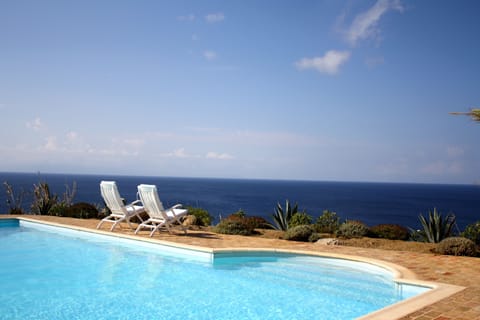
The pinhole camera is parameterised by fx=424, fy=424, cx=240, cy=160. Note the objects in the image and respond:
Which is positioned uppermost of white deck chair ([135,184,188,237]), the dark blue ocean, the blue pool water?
white deck chair ([135,184,188,237])

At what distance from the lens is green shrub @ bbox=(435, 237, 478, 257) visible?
28.8 feet

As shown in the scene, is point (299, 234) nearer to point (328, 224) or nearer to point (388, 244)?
point (388, 244)

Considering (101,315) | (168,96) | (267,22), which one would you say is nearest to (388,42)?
(267,22)

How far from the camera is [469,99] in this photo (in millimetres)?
33562

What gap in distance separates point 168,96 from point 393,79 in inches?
562

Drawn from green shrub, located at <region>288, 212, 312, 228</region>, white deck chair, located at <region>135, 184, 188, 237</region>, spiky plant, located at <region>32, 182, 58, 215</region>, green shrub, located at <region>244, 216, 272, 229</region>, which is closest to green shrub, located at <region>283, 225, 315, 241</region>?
green shrub, located at <region>288, 212, 312, 228</region>

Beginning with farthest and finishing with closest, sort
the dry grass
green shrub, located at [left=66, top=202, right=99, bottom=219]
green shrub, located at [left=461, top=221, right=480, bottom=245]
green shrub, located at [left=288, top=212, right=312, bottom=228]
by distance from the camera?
green shrub, located at [left=66, top=202, right=99, bottom=219] → green shrub, located at [left=288, top=212, right=312, bottom=228] → green shrub, located at [left=461, top=221, right=480, bottom=245] → the dry grass

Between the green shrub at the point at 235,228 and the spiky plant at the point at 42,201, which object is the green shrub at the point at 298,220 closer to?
the green shrub at the point at 235,228

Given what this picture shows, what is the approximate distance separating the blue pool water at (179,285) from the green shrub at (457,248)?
6.84 ft

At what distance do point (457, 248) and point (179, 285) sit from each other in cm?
583

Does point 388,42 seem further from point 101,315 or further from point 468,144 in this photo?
point 468,144

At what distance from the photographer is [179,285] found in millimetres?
7047

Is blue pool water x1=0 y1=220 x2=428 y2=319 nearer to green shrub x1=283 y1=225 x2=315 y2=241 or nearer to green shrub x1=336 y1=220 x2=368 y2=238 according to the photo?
green shrub x1=283 y1=225 x2=315 y2=241

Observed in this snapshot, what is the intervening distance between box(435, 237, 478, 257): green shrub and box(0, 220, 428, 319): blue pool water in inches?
82.1
